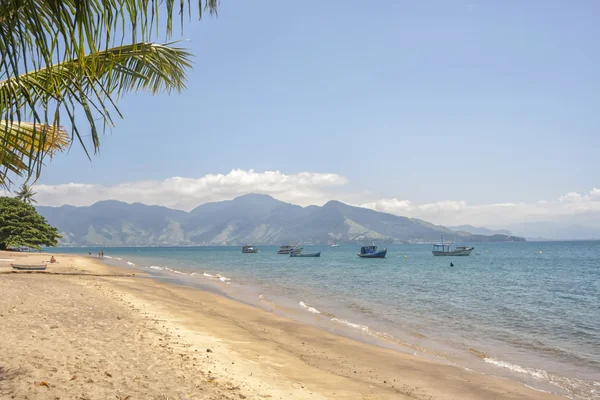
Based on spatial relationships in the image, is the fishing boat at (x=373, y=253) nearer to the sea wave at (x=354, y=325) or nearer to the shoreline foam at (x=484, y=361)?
the sea wave at (x=354, y=325)

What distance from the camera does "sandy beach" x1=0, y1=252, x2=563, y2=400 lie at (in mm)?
6414

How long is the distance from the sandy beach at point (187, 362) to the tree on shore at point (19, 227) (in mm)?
45359

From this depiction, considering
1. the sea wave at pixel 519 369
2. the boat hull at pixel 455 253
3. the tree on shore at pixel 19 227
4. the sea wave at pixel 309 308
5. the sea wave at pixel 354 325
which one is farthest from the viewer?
the boat hull at pixel 455 253

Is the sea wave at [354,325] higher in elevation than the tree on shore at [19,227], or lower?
lower

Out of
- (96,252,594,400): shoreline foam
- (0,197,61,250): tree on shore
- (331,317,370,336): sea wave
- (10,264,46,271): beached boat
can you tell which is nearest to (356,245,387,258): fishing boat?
(0,197,61,250): tree on shore

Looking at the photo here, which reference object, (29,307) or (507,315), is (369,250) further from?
(29,307)

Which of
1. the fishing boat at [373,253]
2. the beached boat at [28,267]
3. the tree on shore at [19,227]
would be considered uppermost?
the tree on shore at [19,227]

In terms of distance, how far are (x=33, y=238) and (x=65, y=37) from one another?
2427 inches

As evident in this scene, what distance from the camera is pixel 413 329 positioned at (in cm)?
1708

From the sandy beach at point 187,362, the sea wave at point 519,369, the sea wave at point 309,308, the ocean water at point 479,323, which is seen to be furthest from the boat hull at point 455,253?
the sandy beach at point 187,362

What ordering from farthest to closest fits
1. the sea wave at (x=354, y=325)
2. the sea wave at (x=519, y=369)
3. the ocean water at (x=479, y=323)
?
the sea wave at (x=354, y=325), the ocean water at (x=479, y=323), the sea wave at (x=519, y=369)

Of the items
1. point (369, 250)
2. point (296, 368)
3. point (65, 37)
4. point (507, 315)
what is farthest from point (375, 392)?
point (369, 250)

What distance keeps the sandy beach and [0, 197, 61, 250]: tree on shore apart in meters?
45.4

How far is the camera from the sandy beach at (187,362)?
641 cm
